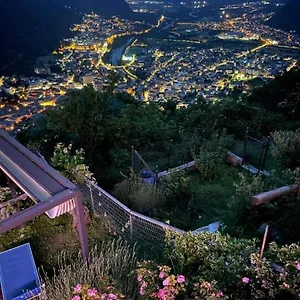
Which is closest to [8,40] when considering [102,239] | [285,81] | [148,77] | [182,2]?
[148,77]

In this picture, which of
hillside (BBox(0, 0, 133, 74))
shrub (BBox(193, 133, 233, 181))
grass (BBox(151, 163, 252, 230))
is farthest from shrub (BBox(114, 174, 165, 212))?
hillside (BBox(0, 0, 133, 74))

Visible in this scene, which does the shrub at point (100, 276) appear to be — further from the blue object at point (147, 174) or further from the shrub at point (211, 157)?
the shrub at point (211, 157)

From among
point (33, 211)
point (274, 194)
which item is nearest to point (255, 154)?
point (274, 194)

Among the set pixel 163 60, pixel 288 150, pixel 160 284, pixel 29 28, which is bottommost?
pixel 163 60

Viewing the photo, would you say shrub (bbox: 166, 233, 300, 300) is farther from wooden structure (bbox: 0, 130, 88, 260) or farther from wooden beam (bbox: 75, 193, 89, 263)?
wooden structure (bbox: 0, 130, 88, 260)

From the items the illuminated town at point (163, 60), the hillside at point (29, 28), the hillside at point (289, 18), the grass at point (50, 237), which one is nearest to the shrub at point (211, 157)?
the grass at point (50, 237)

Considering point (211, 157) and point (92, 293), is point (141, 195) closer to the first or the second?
point (211, 157)
